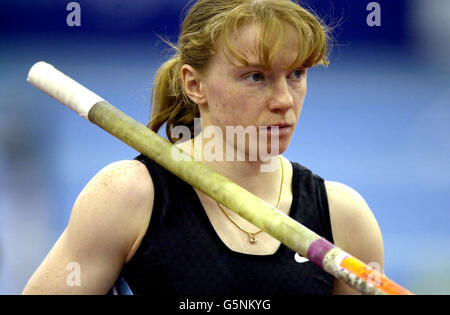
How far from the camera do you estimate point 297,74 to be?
1.31 metres

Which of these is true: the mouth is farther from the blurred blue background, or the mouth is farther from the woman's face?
the blurred blue background

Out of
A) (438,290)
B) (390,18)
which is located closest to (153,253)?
(438,290)

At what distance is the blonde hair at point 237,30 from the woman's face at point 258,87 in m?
0.01

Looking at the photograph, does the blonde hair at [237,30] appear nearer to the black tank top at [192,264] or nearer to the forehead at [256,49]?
the forehead at [256,49]

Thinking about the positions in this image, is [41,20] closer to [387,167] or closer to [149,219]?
[387,167]

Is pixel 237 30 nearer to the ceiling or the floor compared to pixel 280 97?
nearer to the ceiling

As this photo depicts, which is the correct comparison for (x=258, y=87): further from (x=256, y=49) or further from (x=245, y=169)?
(x=245, y=169)

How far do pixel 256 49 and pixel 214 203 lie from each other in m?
0.32

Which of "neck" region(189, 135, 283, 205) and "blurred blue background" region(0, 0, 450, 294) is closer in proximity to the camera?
"neck" region(189, 135, 283, 205)

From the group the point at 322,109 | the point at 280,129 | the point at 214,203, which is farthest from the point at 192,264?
the point at 322,109

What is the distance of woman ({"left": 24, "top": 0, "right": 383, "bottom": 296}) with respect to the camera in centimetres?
125

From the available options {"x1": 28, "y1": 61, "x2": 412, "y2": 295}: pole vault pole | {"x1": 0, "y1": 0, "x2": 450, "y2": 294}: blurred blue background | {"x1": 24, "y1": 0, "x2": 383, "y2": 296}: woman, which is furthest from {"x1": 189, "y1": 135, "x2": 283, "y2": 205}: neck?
{"x1": 0, "y1": 0, "x2": 450, "y2": 294}: blurred blue background

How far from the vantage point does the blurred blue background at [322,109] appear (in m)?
2.60

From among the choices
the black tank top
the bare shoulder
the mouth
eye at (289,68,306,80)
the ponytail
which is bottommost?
the black tank top
